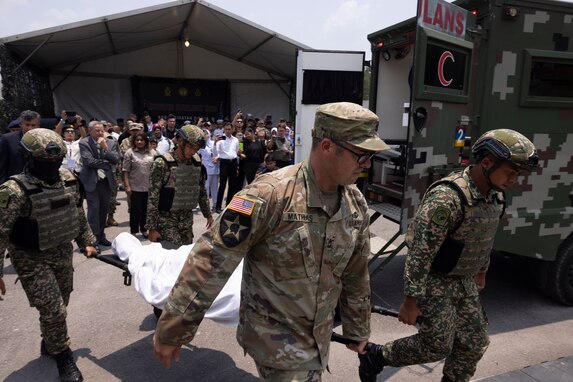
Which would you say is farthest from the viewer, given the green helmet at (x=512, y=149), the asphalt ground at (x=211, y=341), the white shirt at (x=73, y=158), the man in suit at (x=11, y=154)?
the white shirt at (x=73, y=158)

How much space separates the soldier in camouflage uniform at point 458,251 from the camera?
7.98ft

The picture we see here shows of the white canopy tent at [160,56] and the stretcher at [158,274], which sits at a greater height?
the white canopy tent at [160,56]

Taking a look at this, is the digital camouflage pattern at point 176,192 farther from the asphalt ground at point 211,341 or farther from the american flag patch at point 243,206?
the american flag patch at point 243,206

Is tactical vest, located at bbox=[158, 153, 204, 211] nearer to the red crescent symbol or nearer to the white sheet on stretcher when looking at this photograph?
the white sheet on stretcher

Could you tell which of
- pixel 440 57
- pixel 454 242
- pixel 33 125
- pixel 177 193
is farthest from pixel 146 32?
pixel 454 242

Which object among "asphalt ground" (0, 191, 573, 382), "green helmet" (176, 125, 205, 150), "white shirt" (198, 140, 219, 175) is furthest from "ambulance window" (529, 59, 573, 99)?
"white shirt" (198, 140, 219, 175)

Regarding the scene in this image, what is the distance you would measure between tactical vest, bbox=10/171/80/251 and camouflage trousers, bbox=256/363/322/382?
6.45 ft

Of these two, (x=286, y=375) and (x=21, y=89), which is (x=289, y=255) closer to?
(x=286, y=375)

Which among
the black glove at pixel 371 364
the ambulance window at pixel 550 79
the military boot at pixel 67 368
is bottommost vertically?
the military boot at pixel 67 368

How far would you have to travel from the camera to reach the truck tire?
4.03 m

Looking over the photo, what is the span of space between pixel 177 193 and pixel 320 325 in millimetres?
2493

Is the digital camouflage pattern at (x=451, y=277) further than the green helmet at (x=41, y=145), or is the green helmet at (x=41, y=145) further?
the green helmet at (x=41, y=145)

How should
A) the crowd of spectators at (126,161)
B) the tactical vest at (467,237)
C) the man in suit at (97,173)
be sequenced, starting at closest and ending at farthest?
the tactical vest at (467,237)
the crowd of spectators at (126,161)
the man in suit at (97,173)

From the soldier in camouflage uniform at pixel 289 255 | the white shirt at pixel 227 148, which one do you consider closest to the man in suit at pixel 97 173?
the white shirt at pixel 227 148
